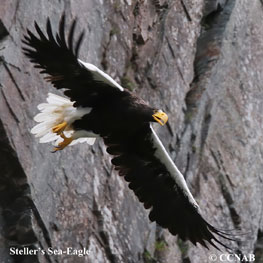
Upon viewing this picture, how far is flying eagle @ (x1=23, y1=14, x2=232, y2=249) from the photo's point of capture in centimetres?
668

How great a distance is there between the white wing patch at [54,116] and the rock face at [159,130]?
99 mm

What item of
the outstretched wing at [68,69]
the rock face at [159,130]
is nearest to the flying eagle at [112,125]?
the outstretched wing at [68,69]

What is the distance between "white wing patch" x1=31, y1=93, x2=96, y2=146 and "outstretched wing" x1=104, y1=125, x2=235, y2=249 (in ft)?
1.61

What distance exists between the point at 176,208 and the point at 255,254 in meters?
2.52

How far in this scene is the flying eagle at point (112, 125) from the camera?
668cm

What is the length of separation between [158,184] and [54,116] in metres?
1.16

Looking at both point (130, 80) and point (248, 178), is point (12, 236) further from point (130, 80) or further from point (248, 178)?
point (248, 178)

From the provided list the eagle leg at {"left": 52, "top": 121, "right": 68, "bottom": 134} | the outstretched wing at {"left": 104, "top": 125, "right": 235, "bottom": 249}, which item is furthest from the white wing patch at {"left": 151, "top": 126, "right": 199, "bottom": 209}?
the eagle leg at {"left": 52, "top": 121, "right": 68, "bottom": 134}

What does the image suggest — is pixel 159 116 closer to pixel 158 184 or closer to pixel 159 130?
pixel 158 184

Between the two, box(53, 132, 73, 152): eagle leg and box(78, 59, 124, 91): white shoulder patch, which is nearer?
box(78, 59, 124, 91): white shoulder patch

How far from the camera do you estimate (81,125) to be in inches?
285

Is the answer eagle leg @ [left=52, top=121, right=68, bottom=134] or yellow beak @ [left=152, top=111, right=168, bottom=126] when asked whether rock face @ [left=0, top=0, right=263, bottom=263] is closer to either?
eagle leg @ [left=52, top=121, right=68, bottom=134]

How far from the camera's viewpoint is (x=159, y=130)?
29.2ft

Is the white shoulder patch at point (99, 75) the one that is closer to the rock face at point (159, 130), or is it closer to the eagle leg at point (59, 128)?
the eagle leg at point (59, 128)
